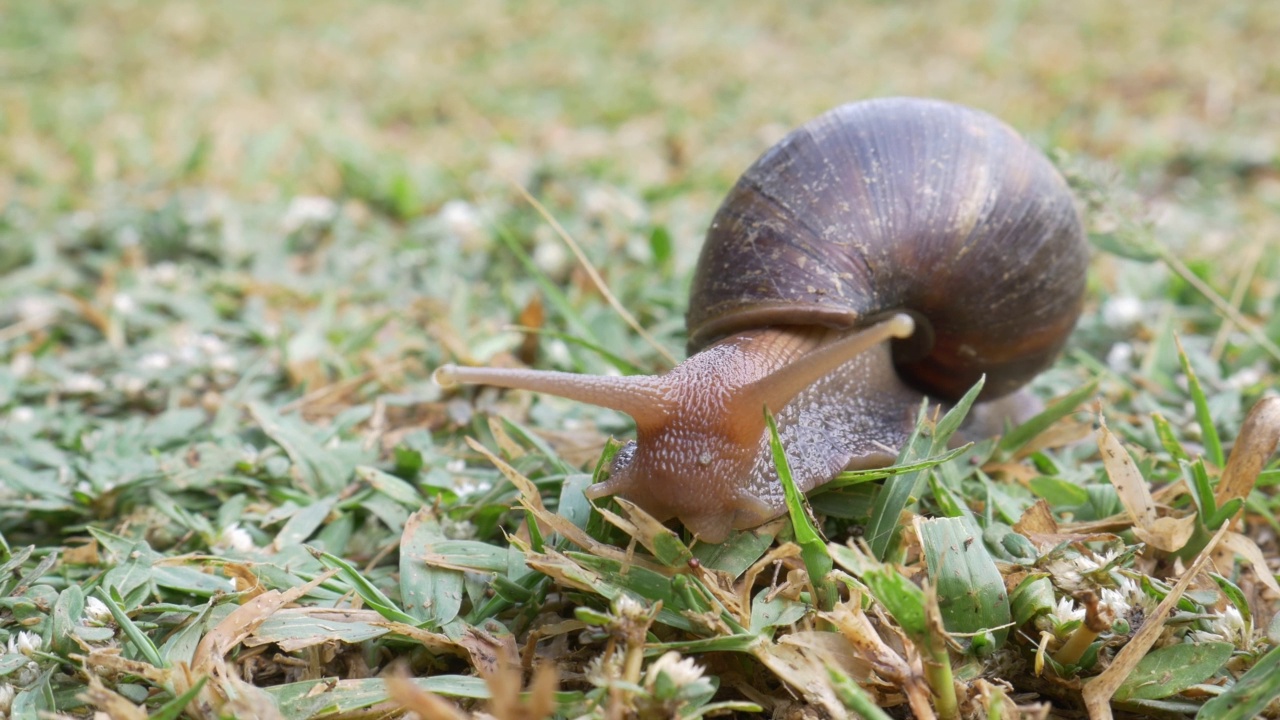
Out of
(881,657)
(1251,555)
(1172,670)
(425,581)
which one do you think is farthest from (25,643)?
(1251,555)

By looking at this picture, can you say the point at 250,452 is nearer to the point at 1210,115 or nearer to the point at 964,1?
the point at 1210,115

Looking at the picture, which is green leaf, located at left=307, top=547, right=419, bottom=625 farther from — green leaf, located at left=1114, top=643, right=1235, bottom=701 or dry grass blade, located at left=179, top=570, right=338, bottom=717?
green leaf, located at left=1114, top=643, right=1235, bottom=701

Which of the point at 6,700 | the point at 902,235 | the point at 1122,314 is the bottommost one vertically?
the point at 6,700

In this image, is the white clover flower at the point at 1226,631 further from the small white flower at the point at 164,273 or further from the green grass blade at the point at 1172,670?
the small white flower at the point at 164,273

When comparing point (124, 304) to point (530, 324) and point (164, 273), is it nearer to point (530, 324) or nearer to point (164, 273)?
point (164, 273)

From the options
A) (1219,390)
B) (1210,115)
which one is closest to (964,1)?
(1210,115)

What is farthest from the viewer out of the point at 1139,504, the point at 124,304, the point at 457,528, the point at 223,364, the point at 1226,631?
the point at 124,304
